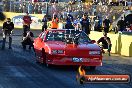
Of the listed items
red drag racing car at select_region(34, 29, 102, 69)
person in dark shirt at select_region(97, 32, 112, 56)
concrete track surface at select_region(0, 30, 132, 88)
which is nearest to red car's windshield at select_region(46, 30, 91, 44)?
red drag racing car at select_region(34, 29, 102, 69)

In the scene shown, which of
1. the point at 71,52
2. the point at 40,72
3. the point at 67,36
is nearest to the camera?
the point at 40,72

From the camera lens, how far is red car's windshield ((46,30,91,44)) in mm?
16533

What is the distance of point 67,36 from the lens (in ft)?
55.0

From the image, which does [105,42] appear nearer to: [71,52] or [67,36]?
[67,36]

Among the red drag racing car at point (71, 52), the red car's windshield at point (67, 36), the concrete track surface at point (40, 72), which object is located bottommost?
the concrete track surface at point (40, 72)

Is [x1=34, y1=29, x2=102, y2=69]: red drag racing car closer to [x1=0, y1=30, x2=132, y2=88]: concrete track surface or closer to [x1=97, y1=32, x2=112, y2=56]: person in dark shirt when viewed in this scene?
[x1=0, y1=30, x2=132, y2=88]: concrete track surface

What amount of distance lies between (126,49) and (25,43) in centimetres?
490

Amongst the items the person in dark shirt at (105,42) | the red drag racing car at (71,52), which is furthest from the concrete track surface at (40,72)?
the person in dark shirt at (105,42)

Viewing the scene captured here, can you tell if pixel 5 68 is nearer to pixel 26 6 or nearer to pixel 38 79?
pixel 38 79

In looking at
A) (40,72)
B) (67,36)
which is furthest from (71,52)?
(67,36)

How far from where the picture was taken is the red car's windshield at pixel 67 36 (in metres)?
16.5

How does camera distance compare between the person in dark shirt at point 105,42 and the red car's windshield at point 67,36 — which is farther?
the person in dark shirt at point 105,42

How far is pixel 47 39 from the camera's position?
16859 millimetres

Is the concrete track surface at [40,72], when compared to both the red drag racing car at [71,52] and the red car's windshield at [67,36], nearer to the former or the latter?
the red drag racing car at [71,52]
